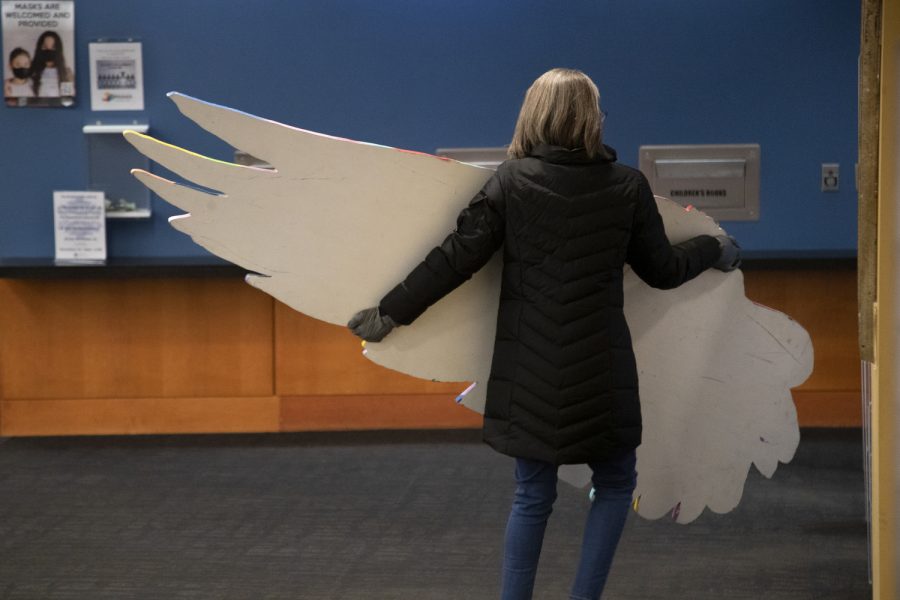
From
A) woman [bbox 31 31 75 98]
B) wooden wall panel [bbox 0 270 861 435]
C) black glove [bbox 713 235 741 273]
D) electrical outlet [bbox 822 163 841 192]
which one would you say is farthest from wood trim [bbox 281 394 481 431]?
A: black glove [bbox 713 235 741 273]

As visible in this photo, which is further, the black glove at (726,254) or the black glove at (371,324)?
the black glove at (726,254)

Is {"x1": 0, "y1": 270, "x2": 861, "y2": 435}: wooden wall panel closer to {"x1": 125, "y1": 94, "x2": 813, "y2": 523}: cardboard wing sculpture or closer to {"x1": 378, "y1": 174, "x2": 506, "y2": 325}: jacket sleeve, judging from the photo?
{"x1": 125, "y1": 94, "x2": 813, "y2": 523}: cardboard wing sculpture

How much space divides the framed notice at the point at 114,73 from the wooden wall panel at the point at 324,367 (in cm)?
126

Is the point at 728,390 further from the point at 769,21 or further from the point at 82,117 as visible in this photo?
the point at 82,117

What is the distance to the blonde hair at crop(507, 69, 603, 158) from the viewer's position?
111 inches

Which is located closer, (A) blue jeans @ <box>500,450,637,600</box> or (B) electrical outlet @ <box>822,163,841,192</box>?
(A) blue jeans @ <box>500,450,637,600</box>

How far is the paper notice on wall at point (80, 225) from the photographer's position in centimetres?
590

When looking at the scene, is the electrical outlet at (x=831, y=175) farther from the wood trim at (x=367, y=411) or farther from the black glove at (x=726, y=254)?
the black glove at (x=726, y=254)

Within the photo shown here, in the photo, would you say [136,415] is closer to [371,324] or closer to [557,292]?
[371,324]

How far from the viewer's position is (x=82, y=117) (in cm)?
597

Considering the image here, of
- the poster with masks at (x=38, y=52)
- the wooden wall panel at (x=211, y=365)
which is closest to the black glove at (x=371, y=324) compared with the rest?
the wooden wall panel at (x=211, y=365)

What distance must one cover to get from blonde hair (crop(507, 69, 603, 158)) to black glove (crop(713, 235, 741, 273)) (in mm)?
607

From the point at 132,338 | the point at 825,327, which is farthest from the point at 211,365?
the point at 825,327

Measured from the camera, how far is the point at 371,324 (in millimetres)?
3033
